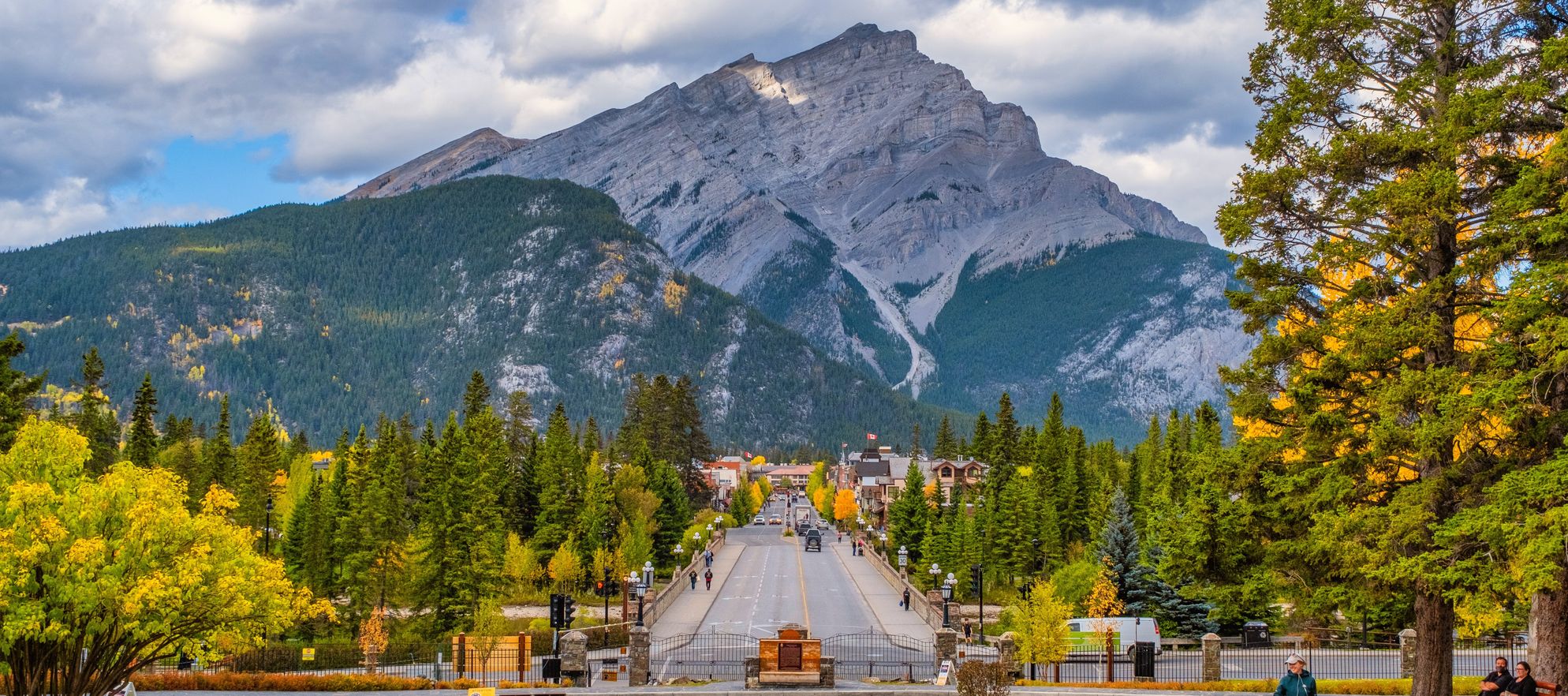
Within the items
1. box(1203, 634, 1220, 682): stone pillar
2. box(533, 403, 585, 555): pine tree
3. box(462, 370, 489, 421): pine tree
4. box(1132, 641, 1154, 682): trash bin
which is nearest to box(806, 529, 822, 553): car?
box(533, 403, 585, 555): pine tree

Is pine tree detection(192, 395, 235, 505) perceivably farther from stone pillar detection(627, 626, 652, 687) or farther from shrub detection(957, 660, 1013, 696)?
shrub detection(957, 660, 1013, 696)

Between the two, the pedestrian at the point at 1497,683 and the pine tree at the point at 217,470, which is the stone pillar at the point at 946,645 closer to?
the pedestrian at the point at 1497,683

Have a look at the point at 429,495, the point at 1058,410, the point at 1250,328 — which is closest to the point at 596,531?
the point at 429,495

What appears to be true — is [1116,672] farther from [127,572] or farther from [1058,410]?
[1058,410]

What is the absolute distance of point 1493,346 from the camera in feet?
72.2

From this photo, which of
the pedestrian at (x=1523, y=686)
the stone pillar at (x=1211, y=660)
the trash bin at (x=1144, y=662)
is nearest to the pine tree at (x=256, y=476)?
the trash bin at (x=1144, y=662)

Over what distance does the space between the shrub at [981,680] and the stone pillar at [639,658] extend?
12628mm

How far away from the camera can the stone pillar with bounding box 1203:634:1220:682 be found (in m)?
37.7

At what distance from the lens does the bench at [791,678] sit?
37062 mm

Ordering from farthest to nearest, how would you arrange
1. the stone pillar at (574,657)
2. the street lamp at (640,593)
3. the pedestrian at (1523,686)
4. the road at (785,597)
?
the road at (785,597)
the street lamp at (640,593)
the stone pillar at (574,657)
the pedestrian at (1523,686)

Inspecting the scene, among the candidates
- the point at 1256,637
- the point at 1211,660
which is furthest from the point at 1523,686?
the point at 1256,637

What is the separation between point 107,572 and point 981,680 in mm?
18407

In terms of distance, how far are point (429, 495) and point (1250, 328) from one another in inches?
2252

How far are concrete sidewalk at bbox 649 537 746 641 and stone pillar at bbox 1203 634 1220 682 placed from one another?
60.0 feet
